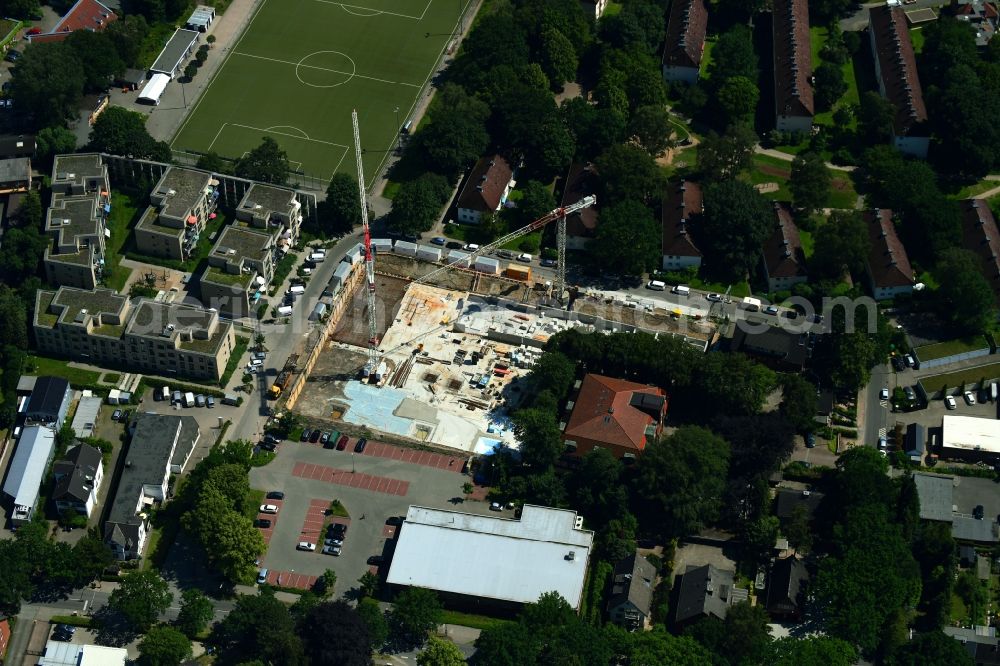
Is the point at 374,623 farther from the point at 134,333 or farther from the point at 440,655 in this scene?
the point at 134,333

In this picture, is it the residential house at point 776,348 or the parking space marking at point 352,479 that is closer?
the parking space marking at point 352,479

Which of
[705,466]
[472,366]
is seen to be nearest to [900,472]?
[705,466]

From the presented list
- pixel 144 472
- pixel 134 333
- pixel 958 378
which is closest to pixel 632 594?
pixel 958 378

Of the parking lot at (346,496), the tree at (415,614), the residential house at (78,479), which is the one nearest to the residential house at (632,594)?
the parking lot at (346,496)

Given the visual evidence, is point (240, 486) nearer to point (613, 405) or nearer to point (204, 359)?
point (204, 359)

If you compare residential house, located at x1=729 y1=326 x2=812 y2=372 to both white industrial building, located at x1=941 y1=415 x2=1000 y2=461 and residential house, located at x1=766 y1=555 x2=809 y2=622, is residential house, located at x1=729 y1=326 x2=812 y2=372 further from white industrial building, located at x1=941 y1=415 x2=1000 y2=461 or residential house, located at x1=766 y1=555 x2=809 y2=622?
residential house, located at x1=766 y1=555 x2=809 y2=622

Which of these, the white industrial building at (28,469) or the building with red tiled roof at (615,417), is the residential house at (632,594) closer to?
the building with red tiled roof at (615,417)
